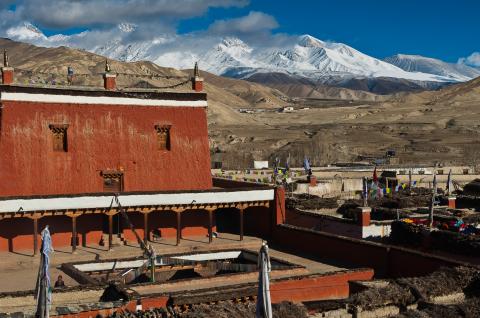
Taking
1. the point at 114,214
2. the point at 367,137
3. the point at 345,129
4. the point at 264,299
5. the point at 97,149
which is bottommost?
the point at 264,299

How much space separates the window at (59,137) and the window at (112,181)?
6.96 ft

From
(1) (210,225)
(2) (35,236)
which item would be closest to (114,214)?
(2) (35,236)

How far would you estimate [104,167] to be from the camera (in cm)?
3359

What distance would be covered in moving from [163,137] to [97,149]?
3340mm

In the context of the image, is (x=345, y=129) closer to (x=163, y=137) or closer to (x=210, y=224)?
(x=163, y=137)

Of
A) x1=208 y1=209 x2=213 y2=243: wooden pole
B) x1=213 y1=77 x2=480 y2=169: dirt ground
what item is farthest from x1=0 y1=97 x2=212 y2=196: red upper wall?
x1=213 y1=77 x2=480 y2=169: dirt ground

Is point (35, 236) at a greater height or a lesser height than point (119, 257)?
greater

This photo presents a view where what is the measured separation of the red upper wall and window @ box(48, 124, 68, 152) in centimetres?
20

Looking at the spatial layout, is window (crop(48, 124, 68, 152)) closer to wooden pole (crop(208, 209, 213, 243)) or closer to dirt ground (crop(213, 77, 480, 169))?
wooden pole (crop(208, 209, 213, 243))

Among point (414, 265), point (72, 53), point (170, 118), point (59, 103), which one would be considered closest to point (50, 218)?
point (59, 103)

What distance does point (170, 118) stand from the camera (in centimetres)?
3528

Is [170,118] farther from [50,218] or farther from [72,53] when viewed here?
[72,53]

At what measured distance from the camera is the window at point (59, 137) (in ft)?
108

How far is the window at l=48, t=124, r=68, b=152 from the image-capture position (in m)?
32.8
